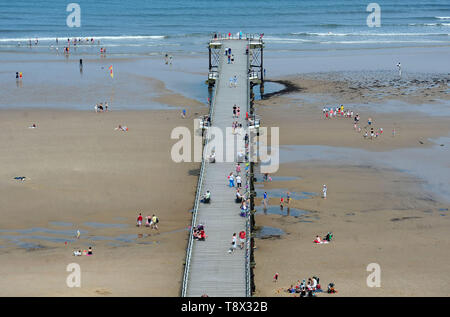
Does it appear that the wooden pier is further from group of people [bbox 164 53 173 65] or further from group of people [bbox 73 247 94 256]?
group of people [bbox 164 53 173 65]

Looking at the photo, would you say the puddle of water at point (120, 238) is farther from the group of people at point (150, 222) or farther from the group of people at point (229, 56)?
the group of people at point (229, 56)

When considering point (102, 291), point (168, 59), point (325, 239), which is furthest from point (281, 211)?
point (168, 59)

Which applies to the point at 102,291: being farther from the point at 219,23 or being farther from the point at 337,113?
the point at 219,23

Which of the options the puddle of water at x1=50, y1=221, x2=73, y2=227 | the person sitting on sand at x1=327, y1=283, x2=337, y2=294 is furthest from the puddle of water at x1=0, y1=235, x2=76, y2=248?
the person sitting on sand at x1=327, y1=283, x2=337, y2=294

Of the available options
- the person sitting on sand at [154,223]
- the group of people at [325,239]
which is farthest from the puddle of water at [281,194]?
the person sitting on sand at [154,223]

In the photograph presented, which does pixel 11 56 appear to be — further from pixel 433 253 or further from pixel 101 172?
pixel 433 253
